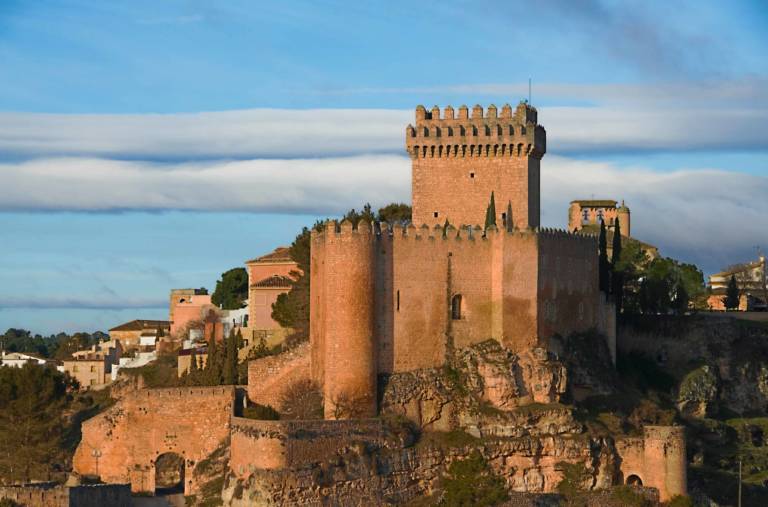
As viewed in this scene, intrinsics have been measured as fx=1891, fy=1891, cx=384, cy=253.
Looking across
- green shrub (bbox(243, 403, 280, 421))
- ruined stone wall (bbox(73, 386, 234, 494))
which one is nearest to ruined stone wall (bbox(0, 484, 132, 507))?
ruined stone wall (bbox(73, 386, 234, 494))

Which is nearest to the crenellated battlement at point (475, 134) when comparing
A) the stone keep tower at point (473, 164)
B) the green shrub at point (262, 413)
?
the stone keep tower at point (473, 164)

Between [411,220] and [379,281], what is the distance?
9335 millimetres

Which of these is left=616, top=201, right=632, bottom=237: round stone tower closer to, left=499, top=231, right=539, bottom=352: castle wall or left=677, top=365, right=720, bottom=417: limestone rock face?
left=677, top=365, right=720, bottom=417: limestone rock face

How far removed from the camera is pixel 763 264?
321 feet

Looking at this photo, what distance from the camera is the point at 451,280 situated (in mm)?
60000

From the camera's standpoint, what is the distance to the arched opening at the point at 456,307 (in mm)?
60031

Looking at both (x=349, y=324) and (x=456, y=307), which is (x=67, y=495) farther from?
(x=456, y=307)

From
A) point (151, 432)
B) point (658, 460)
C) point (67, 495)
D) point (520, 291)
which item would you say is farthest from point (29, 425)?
point (658, 460)

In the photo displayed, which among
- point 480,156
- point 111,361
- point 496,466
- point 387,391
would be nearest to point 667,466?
point 496,466

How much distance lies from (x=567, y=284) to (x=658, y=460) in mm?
7566

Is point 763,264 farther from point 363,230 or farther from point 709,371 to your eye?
point 363,230

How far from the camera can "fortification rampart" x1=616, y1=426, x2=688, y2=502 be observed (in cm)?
5788

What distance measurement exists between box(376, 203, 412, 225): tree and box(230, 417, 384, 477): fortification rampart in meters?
14.2

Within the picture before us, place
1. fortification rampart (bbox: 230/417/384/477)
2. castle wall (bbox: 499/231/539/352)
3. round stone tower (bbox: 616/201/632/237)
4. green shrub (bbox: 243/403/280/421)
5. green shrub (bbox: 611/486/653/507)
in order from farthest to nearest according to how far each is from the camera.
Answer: round stone tower (bbox: 616/201/632/237) → castle wall (bbox: 499/231/539/352) → green shrub (bbox: 243/403/280/421) → green shrub (bbox: 611/486/653/507) → fortification rampart (bbox: 230/417/384/477)
